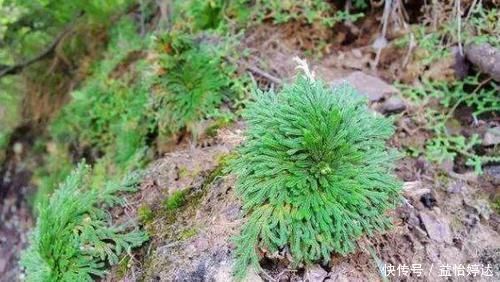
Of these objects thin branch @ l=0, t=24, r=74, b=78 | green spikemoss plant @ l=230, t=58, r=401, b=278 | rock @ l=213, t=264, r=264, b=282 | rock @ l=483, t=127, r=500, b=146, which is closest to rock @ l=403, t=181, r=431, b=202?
green spikemoss plant @ l=230, t=58, r=401, b=278

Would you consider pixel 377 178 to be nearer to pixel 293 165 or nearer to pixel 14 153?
pixel 293 165

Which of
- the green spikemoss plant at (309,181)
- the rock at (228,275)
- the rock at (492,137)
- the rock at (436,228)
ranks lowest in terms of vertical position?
the rock at (436,228)

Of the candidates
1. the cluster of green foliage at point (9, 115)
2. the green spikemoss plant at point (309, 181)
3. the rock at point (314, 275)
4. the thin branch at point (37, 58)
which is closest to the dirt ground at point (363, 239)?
the rock at point (314, 275)

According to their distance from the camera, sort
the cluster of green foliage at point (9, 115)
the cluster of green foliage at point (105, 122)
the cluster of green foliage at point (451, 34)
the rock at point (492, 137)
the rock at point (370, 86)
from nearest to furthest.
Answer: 1. the rock at point (492, 137)
2. the cluster of green foliage at point (451, 34)
3. the rock at point (370, 86)
4. the cluster of green foliage at point (105, 122)
5. the cluster of green foliage at point (9, 115)

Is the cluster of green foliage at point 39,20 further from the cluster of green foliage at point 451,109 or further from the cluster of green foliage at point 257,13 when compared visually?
the cluster of green foliage at point 451,109

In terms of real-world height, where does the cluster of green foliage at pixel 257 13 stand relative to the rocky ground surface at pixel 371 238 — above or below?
above

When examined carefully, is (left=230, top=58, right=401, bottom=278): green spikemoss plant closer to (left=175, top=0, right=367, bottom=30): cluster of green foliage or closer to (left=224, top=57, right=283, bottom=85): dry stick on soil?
(left=224, top=57, right=283, bottom=85): dry stick on soil

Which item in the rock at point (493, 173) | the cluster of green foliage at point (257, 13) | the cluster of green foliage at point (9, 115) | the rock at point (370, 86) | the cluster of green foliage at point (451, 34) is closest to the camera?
the rock at point (493, 173)
